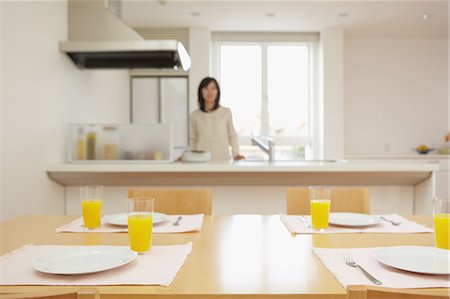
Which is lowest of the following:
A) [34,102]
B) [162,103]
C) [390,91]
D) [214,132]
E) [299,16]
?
[214,132]

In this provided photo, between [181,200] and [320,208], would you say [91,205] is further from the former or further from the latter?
[320,208]

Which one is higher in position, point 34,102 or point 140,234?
point 34,102

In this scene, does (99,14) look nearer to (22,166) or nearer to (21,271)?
(22,166)

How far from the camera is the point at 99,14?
3.07 meters

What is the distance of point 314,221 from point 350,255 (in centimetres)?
34

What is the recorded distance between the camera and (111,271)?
3.08ft

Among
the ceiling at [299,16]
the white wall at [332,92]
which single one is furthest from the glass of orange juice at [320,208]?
the white wall at [332,92]

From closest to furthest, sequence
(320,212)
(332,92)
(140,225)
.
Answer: (140,225)
(320,212)
(332,92)

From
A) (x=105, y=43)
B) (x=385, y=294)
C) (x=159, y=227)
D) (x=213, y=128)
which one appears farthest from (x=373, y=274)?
(x=213, y=128)

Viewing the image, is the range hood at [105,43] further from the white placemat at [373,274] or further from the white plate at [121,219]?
the white placemat at [373,274]

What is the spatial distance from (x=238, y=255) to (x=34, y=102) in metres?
1.88

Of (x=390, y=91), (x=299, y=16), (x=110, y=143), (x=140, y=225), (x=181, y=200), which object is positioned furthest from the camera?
(x=390, y=91)

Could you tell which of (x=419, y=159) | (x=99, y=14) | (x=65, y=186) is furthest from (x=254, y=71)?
(x=65, y=186)

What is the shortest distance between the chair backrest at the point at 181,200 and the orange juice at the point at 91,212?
39 cm
